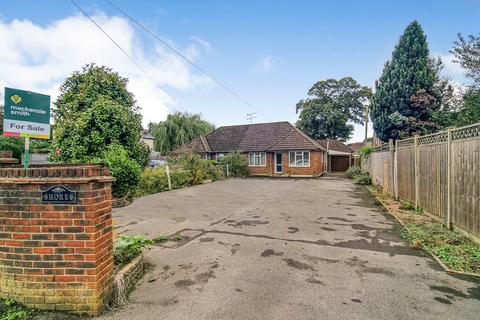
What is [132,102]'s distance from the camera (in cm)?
1170

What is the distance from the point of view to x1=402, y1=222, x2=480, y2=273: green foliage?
382 cm

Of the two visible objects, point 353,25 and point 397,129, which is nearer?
point 353,25

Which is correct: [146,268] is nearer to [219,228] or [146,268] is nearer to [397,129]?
[219,228]

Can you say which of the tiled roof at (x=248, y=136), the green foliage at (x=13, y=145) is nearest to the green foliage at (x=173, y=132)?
the tiled roof at (x=248, y=136)

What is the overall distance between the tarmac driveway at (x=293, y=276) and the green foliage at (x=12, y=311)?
816 millimetres

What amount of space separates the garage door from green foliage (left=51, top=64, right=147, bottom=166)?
82.8 feet

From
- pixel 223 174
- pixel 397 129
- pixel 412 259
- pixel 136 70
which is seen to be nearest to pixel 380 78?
pixel 397 129

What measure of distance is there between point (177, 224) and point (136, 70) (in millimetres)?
9748

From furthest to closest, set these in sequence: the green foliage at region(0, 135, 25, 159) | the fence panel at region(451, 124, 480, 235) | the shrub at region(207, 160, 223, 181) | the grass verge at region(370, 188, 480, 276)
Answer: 1. the shrub at region(207, 160, 223, 181)
2. the green foliage at region(0, 135, 25, 159)
3. the fence panel at region(451, 124, 480, 235)
4. the grass verge at region(370, 188, 480, 276)

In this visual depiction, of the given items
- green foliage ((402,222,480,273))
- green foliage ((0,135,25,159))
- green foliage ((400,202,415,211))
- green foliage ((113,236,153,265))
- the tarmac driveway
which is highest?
green foliage ((0,135,25,159))

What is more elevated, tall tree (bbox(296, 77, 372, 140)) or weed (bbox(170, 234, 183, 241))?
tall tree (bbox(296, 77, 372, 140))

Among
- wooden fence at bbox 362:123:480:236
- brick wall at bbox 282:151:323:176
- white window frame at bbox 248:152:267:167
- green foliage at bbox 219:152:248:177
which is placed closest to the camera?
wooden fence at bbox 362:123:480:236

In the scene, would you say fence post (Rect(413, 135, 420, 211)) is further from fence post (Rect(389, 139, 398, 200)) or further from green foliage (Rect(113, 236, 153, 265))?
green foliage (Rect(113, 236, 153, 265))

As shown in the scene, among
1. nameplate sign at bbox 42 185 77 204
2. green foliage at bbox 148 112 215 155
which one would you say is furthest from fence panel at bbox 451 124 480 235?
green foliage at bbox 148 112 215 155
